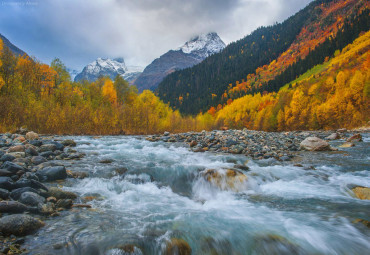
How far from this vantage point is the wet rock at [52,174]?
205 inches

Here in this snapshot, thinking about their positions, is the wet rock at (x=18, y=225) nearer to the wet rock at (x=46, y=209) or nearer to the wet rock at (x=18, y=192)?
the wet rock at (x=46, y=209)

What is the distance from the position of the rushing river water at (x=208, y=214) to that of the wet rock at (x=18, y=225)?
146 millimetres

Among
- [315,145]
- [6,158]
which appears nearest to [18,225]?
[6,158]

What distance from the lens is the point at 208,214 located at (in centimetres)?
428

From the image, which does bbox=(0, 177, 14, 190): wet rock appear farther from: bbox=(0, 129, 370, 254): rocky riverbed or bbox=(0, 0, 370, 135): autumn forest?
bbox=(0, 0, 370, 135): autumn forest

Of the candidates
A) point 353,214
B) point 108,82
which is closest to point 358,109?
point 353,214

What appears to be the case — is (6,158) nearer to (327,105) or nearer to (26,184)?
(26,184)

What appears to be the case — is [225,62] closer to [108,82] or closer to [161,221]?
[108,82]

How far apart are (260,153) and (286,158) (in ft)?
4.30

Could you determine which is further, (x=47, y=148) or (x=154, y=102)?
(x=154, y=102)

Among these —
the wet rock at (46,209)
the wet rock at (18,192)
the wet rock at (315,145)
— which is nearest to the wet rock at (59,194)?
the wet rock at (18,192)

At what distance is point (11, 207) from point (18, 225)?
608 millimetres

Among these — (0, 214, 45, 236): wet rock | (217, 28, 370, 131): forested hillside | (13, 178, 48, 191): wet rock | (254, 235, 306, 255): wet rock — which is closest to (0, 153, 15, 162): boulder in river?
(13, 178, 48, 191): wet rock

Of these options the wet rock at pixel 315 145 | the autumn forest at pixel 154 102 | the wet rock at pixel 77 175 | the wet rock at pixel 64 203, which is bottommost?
the wet rock at pixel 64 203
